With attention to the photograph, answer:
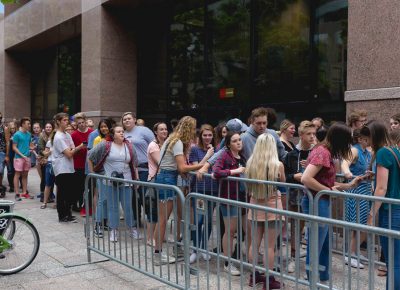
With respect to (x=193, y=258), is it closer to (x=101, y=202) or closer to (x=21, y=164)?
(x=101, y=202)

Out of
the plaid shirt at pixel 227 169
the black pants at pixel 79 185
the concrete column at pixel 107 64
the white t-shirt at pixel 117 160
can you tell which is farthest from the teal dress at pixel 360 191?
the concrete column at pixel 107 64

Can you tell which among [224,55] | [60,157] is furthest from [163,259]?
[224,55]

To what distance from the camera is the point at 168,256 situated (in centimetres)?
456

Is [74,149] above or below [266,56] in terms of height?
below

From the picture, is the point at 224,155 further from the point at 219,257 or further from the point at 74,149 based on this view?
the point at 74,149

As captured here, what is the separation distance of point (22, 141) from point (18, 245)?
5.72 m

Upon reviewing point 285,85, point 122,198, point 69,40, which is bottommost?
point 122,198

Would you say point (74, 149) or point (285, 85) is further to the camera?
point (285, 85)

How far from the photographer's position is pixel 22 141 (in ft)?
34.5

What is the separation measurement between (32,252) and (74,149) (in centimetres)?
302

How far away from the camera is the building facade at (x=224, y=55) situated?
7.76 metres

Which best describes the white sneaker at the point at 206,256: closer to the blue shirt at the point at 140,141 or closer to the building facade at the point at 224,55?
the blue shirt at the point at 140,141

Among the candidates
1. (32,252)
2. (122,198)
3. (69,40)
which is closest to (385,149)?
(122,198)

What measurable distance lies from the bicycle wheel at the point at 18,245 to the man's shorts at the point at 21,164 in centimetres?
546
